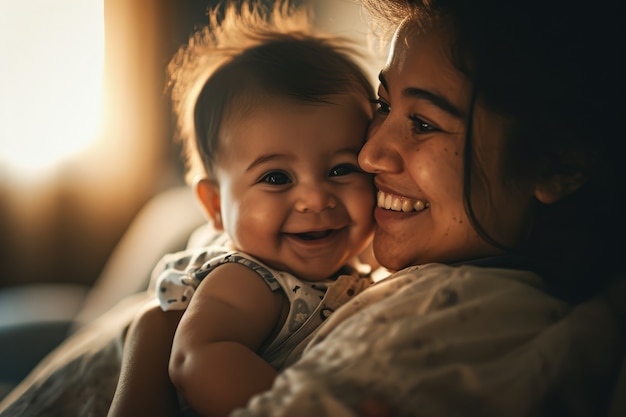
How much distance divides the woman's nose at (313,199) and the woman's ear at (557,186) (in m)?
0.42

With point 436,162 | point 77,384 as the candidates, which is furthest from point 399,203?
point 77,384

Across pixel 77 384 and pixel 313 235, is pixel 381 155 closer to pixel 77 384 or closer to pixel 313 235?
pixel 313 235

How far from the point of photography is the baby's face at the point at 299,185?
4.04 feet

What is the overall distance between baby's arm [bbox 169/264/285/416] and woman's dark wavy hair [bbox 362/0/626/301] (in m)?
0.44

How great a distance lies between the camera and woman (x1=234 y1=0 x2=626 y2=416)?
2.27ft

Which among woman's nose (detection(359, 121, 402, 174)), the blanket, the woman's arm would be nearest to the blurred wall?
the blanket

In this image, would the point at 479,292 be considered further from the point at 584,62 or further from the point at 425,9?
the point at 425,9

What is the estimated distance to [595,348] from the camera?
78cm

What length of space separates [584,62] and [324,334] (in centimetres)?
58

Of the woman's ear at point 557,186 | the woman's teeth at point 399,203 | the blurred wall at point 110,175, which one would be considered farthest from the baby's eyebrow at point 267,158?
the blurred wall at point 110,175

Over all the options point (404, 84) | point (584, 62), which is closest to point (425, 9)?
point (404, 84)

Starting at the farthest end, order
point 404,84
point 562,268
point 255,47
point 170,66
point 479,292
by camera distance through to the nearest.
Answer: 1. point 170,66
2. point 255,47
3. point 404,84
4. point 562,268
5. point 479,292

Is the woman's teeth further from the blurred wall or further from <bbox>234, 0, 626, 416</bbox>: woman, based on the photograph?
the blurred wall

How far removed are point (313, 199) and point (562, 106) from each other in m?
0.51
